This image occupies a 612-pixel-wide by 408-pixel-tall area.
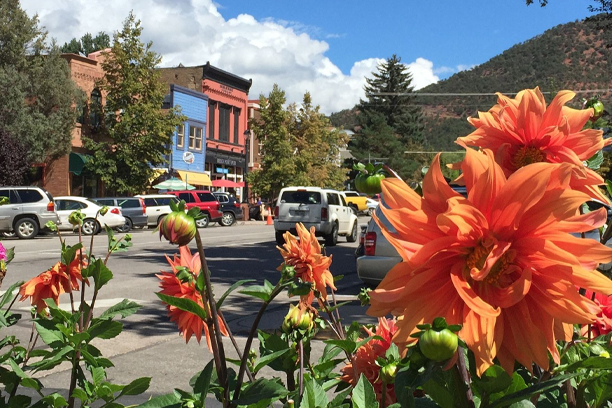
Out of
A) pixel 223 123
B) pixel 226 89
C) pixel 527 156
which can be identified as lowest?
pixel 527 156

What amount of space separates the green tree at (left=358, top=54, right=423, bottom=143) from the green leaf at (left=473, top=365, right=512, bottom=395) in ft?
266

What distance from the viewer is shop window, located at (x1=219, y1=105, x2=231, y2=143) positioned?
48.6 metres

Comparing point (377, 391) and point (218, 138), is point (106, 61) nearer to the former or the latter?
point (218, 138)

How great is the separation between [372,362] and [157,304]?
8.27 meters

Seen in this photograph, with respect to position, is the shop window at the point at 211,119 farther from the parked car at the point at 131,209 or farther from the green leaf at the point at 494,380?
the green leaf at the point at 494,380

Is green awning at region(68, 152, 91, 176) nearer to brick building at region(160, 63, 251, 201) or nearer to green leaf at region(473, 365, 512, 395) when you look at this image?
brick building at region(160, 63, 251, 201)

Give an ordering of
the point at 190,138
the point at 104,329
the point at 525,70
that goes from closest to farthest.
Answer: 1. the point at 104,329
2. the point at 190,138
3. the point at 525,70

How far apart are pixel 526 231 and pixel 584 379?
47cm

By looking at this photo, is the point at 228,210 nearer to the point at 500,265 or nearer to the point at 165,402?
the point at 165,402

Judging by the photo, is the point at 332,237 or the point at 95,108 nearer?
the point at 332,237

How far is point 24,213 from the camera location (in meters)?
22.4

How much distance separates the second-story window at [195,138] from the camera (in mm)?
44438

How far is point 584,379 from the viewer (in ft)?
3.68

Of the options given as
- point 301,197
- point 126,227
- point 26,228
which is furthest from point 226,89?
point 301,197
